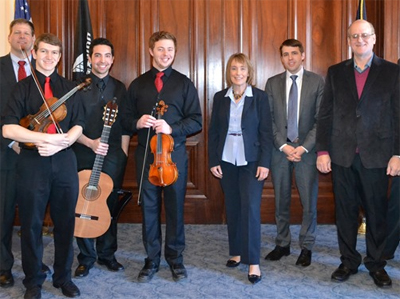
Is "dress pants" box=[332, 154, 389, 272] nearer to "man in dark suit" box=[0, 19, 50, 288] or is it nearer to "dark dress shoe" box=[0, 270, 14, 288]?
"man in dark suit" box=[0, 19, 50, 288]

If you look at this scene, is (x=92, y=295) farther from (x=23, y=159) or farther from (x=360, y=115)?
(x=360, y=115)

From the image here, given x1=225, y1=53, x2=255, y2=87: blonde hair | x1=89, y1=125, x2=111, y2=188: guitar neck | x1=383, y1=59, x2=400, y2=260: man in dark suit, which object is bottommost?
x1=383, y1=59, x2=400, y2=260: man in dark suit

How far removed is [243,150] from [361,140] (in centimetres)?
81

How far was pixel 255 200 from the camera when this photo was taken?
129 inches

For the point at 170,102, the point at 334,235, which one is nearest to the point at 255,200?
the point at 170,102

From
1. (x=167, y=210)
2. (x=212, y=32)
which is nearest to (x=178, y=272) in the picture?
(x=167, y=210)

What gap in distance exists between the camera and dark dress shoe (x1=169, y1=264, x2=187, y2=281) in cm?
327

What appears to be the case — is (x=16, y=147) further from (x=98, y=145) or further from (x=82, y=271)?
(x=82, y=271)

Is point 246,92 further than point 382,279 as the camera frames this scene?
Yes

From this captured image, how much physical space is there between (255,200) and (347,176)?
666 millimetres

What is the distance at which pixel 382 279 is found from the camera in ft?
10.3

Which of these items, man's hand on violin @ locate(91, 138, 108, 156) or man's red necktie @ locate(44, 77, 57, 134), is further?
man's hand on violin @ locate(91, 138, 108, 156)

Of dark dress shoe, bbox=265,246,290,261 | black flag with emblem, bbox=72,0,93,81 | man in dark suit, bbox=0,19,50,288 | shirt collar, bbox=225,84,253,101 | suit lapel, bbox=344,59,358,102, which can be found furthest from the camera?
black flag with emblem, bbox=72,0,93,81

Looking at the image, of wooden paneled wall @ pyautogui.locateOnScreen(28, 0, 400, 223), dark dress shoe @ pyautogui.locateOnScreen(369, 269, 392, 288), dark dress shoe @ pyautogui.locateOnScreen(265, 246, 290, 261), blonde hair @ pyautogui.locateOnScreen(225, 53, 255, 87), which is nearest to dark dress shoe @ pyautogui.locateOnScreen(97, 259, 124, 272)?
dark dress shoe @ pyautogui.locateOnScreen(265, 246, 290, 261)
